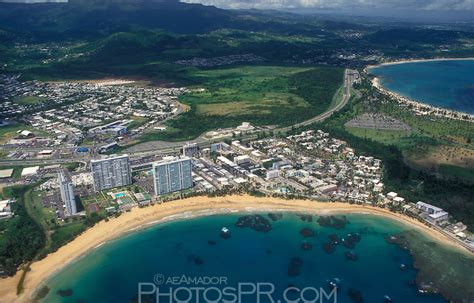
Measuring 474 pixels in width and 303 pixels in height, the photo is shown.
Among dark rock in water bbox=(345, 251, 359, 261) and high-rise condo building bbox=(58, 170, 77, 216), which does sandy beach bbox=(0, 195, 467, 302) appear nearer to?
high-rise condo building bbox=(58, 170, 77, 216)

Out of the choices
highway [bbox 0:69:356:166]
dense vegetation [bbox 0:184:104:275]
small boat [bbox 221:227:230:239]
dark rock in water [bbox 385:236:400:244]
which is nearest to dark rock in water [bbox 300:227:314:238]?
dark rock in water [bbox 385:236:400:244]

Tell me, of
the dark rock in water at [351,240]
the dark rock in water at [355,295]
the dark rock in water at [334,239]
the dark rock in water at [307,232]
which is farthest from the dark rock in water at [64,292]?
the dark rock in water at [351,240]

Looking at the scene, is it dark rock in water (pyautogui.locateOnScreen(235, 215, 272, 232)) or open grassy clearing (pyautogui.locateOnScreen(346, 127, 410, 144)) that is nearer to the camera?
dark rock in water (pyautogui.locateOnScreen(235, 215, 272, 232))

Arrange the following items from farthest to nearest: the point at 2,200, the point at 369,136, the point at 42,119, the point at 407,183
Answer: the point at 42,119, the point at 369,136, the point at 407,183, the point at 2,200

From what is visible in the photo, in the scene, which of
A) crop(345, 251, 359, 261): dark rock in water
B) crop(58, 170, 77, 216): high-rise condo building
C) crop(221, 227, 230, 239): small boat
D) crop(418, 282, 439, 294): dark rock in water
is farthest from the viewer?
crop(58, 170, 77, 216): high-rise condo building

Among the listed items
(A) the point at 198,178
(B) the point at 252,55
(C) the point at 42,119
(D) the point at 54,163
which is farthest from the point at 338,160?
(B) the point at 252,55

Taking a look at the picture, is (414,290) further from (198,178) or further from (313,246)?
(198,178)

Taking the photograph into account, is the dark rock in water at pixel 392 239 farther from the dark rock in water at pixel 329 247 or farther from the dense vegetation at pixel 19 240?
the dense vegetation at pixel 19 240
